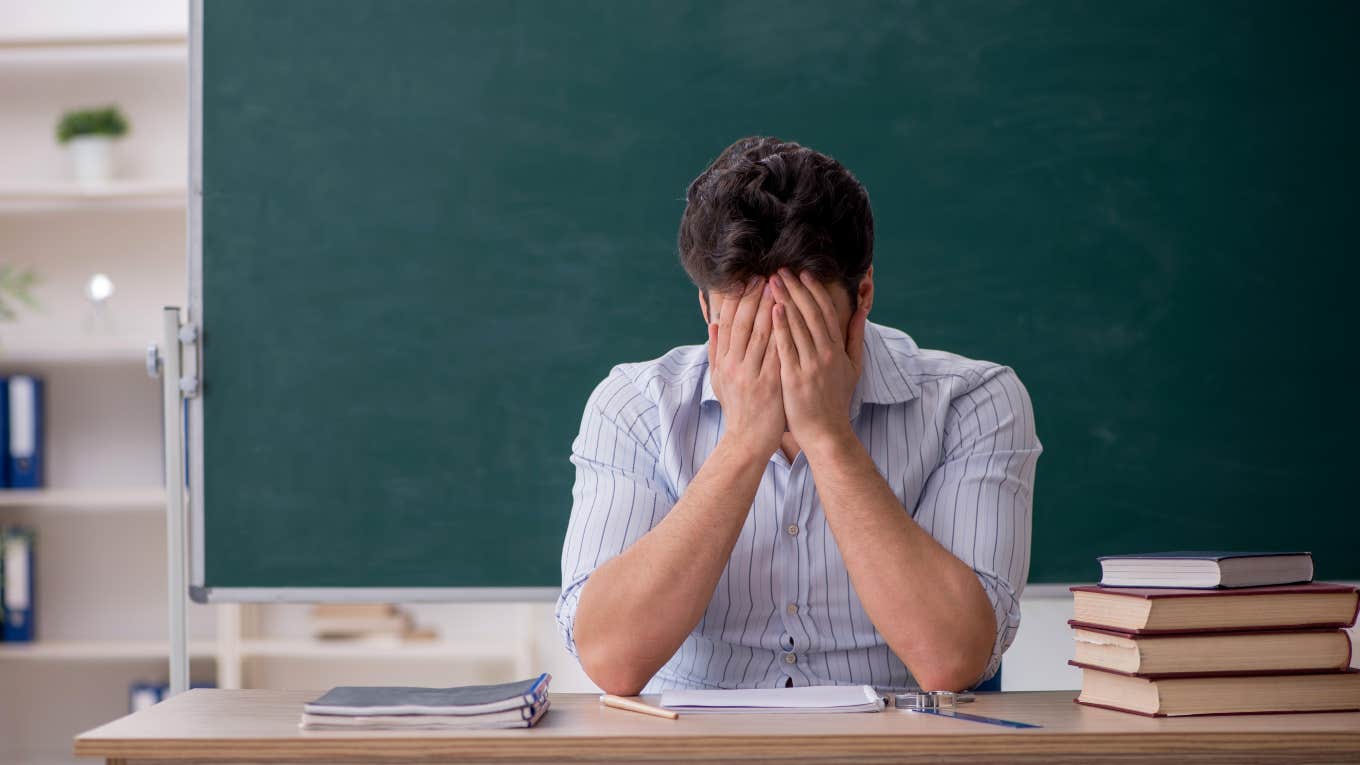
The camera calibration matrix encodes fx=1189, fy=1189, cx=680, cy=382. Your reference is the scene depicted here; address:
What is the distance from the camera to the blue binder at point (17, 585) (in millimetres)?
3494

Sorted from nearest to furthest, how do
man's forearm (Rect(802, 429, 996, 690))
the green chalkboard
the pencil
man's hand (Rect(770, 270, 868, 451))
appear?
the pencil < man's forearm (Rect(802, 429, 996, 690)) < man's hand (Rect(770, 270, 868, 451)) < the green chalkboard

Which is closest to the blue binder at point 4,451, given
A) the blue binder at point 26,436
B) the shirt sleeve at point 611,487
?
the blue binder at point 26,436

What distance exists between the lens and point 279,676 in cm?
392

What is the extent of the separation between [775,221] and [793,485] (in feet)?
1.22

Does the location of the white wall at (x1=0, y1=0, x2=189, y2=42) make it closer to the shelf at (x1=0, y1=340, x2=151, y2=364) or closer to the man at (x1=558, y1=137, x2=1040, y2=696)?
the shelf at (x1=0, y1=340, x2=151, y2=364)

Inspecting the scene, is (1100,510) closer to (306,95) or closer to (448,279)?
(448,279)

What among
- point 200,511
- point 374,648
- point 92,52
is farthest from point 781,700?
point 92,52

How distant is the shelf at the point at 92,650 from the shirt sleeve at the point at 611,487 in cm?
240

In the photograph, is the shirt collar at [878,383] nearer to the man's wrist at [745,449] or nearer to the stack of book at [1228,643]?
the man's wrist at [745,449]

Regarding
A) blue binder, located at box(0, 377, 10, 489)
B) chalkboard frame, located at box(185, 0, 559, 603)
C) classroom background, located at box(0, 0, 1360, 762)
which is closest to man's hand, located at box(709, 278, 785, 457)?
chalkboard frame, located at box(185, 0, 559, 603)

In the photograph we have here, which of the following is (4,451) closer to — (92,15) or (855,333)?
(92,15)

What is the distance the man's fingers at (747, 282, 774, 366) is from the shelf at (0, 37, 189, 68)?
2.75 m

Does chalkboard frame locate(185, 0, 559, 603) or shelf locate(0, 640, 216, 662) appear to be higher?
chalkboard frame locate(185, 0, 559, 603)

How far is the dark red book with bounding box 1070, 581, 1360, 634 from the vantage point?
122 centimetres
